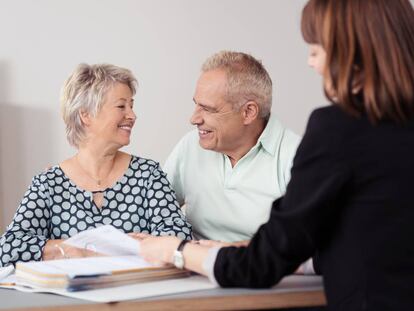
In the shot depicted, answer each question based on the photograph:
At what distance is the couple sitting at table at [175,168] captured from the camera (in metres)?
2.34

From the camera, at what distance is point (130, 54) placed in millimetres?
4242

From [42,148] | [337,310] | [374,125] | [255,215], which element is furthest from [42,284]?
[42,148]

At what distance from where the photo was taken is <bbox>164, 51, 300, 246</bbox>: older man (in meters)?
2.46

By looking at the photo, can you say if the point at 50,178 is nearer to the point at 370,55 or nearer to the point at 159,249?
the point at 159,249

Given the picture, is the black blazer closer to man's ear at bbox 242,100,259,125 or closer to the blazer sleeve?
the blazer sleeve

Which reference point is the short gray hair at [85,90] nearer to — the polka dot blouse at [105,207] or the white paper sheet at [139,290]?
the polka dot blouse at [105,207]

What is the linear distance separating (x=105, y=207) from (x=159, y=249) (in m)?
0.75

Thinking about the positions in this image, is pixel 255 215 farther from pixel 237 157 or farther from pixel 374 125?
pixel 374 125

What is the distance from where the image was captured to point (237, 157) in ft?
8.33

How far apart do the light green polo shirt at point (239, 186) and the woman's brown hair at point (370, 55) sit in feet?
3.39

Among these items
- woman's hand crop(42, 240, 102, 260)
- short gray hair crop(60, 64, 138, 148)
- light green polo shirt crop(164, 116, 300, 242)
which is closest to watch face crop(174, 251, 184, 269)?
woman's hand crop(42, 240, 102, 260)

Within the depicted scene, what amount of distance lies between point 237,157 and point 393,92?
1.20m

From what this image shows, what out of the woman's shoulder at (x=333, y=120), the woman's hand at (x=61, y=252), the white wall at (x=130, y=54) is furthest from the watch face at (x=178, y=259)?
the white wall at (x=130, y=54)

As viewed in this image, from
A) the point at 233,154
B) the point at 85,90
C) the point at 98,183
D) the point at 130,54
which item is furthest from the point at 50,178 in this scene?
the point at 130,54
